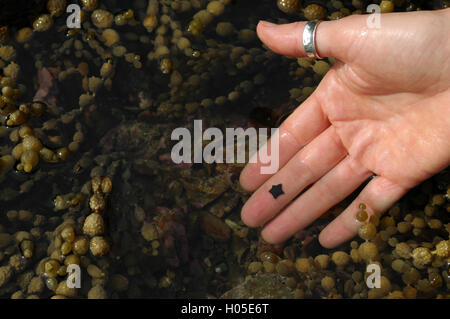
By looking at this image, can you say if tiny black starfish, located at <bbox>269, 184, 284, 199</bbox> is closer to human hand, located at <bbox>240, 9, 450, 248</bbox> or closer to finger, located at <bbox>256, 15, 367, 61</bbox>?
human hand, located at <bbox>240, 9, 450, 248</bbox>

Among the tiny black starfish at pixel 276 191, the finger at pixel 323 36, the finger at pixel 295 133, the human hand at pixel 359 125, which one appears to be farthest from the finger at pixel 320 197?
the finger at pixel 323 36

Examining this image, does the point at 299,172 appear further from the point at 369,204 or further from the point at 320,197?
the point at 369,204

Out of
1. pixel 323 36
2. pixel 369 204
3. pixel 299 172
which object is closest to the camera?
pixel 323 36

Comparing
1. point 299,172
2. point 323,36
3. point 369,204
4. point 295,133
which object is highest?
point 323,36

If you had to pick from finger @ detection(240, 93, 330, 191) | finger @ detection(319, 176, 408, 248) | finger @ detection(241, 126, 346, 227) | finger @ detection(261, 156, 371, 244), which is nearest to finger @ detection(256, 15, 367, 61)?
finger @ detection(240, 93, 330, 191)

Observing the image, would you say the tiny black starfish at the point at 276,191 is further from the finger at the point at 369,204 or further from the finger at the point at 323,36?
the finger at the point at 323,36

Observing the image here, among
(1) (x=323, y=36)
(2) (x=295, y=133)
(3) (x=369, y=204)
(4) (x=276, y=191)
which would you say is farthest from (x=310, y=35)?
(3) (x=369, y=204)
